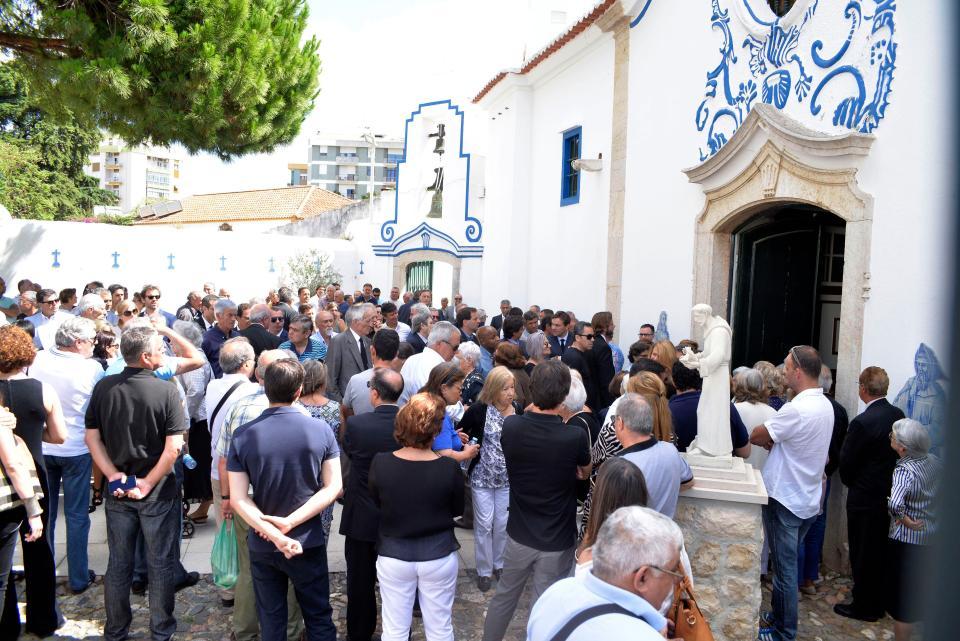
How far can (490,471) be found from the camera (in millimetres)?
5340

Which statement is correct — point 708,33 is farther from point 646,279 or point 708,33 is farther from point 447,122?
point 447,122

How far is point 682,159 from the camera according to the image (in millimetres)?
9406

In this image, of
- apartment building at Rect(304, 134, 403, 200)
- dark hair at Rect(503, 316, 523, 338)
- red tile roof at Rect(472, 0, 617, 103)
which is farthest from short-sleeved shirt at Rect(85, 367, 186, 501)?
apartment building at Rect(304, 134, 403, 200)

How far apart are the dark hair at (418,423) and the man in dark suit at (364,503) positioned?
1.27ft

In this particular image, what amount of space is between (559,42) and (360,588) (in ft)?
35.1

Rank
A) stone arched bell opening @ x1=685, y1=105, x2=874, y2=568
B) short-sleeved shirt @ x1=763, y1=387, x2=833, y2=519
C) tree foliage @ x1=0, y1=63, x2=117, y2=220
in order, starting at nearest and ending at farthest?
short-sleeved shirt @ x1=763, y1=387, x2=833, y2=519 < stone arched bell opening @ x1=685, y1=105, x2=874, y2=568 < tree foliage @ x1=0, y1=63, x2=117, y2=220

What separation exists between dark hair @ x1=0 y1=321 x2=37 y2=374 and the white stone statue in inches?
149

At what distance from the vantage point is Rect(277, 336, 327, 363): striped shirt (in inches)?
281

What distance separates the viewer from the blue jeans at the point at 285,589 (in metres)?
3.91

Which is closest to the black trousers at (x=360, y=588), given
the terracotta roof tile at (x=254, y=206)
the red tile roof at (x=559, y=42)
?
the red tile roof at (x=559, y=42)

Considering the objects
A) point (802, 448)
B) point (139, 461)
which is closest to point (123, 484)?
point (139, 461)

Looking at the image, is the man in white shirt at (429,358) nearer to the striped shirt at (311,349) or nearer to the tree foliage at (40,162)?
the striped shirt at (311,349)

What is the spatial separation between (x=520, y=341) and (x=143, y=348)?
213 inches

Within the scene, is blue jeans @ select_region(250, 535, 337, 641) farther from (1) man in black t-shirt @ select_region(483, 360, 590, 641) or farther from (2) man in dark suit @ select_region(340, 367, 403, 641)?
(1) man in black t-shirt @ select_region(483, 360, 590, 641)
